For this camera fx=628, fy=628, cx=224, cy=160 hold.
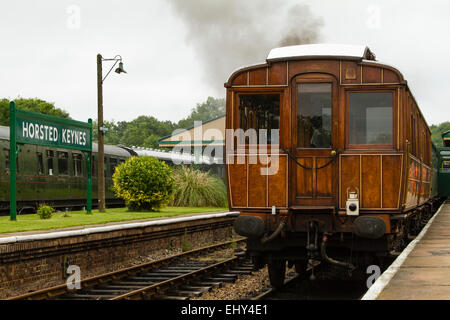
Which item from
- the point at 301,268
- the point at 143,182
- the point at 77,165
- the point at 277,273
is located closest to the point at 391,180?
the point at 277,273

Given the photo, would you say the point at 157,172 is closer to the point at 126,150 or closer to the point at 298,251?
the point at 126,150

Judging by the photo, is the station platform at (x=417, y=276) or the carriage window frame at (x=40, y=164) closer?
the station platform at (x=417, y=276)

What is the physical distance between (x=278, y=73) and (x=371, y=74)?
1394 mm

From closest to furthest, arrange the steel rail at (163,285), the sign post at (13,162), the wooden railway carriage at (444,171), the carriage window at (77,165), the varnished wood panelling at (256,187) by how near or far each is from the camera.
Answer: the varnished wood panelling at (256,187), the steel rail at (163,285), the sign post at (13,162), the carriage window at (77,165), the wooden railway carriage at (444,171)

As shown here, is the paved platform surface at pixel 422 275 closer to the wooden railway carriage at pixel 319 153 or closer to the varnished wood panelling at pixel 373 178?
the wooden railway carriage at pixel 319 153

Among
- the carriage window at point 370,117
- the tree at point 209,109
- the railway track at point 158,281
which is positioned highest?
the tree at point 209,109

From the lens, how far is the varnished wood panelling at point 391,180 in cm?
921

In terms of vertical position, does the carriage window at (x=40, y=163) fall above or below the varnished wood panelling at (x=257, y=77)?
below

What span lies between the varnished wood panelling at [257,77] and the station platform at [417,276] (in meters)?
3.38

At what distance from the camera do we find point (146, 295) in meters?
10.2

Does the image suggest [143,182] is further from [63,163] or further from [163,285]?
[163,285]

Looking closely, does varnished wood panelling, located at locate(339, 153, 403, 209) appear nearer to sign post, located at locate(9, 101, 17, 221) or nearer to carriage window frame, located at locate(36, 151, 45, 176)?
sign post, located at locate(9, 101, 17, 221)

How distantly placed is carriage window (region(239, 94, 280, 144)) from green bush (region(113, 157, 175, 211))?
12.2 meters

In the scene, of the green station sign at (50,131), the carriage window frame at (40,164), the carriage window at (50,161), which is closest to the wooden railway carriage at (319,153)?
the green station sign at (50,131)
